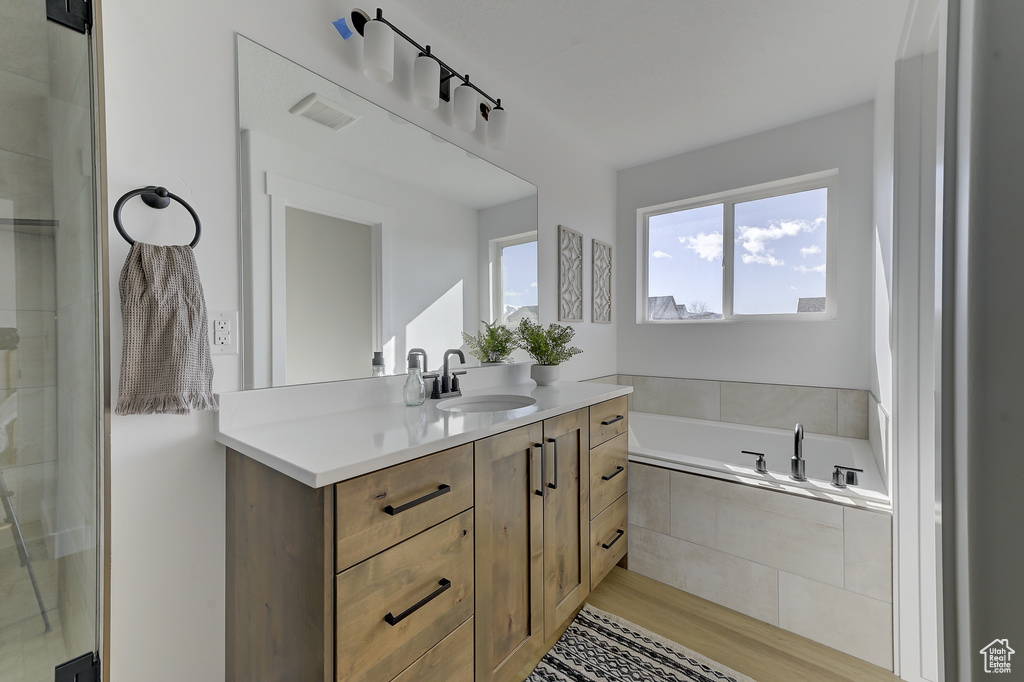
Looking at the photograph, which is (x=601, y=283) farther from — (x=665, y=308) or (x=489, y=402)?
(x=489, y=402)

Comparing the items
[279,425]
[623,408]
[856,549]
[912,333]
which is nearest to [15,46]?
[279,425]

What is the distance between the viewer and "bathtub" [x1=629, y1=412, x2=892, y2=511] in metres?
1.72

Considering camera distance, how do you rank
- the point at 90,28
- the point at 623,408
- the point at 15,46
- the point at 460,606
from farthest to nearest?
the point at 623,408 → the point at 460,606 → the point at 90,28 → the point at 15,46

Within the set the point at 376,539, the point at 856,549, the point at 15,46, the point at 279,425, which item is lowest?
the point at 856,549

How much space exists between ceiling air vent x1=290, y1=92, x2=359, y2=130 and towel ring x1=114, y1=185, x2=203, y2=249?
0.48 m

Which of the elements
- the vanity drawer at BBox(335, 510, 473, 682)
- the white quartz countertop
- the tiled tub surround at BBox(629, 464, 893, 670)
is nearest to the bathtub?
the tiled tub surround at BBox(629, 464, 893, 670)

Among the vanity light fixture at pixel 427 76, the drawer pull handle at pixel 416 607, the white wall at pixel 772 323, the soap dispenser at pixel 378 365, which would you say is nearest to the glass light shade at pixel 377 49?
the vanity light fixture at pixel 427 76

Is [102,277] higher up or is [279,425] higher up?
[102,277]

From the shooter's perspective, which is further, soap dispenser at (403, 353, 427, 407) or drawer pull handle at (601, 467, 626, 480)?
drawer pull handle at (601, 467, 626, 480)

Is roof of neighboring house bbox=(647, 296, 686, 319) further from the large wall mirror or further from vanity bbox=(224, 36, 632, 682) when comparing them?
the large wall mirror

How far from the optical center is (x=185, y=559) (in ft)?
3.68

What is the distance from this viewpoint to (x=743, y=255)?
285 centimetres

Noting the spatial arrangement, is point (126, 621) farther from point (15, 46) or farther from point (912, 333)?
point (912, 333)

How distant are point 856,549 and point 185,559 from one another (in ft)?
7.34
